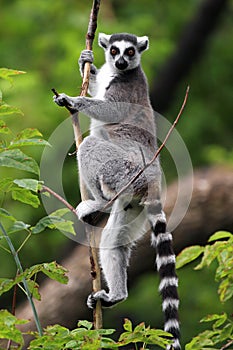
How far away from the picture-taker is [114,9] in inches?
370

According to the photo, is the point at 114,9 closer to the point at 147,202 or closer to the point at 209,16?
the point at 209,16

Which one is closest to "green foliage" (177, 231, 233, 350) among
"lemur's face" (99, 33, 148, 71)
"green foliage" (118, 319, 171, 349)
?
"green foliage" (118, 319, 171, 349)

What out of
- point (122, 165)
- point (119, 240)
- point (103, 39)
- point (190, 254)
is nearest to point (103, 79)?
point (103, 39)

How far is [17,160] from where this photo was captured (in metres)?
2.25

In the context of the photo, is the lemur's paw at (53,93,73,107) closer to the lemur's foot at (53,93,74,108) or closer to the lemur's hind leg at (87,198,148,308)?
the lemur's foot at (53,93,74,108)

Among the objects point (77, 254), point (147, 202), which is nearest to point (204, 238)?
point (77, 254)

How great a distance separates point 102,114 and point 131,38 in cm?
65

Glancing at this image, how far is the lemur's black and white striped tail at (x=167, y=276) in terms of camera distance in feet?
9.29

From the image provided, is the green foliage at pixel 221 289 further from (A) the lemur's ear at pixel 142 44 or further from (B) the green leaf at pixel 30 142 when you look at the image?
(A) the lemur's ear at pixel 142 44

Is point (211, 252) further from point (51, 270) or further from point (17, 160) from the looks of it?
point (17, 160)

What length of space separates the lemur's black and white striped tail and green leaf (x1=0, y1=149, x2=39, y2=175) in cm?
96

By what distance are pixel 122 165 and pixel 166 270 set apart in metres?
0.79

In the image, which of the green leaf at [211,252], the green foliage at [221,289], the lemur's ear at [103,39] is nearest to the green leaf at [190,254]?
the green foliage at [221,289]

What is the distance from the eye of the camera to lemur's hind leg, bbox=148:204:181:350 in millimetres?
2832
